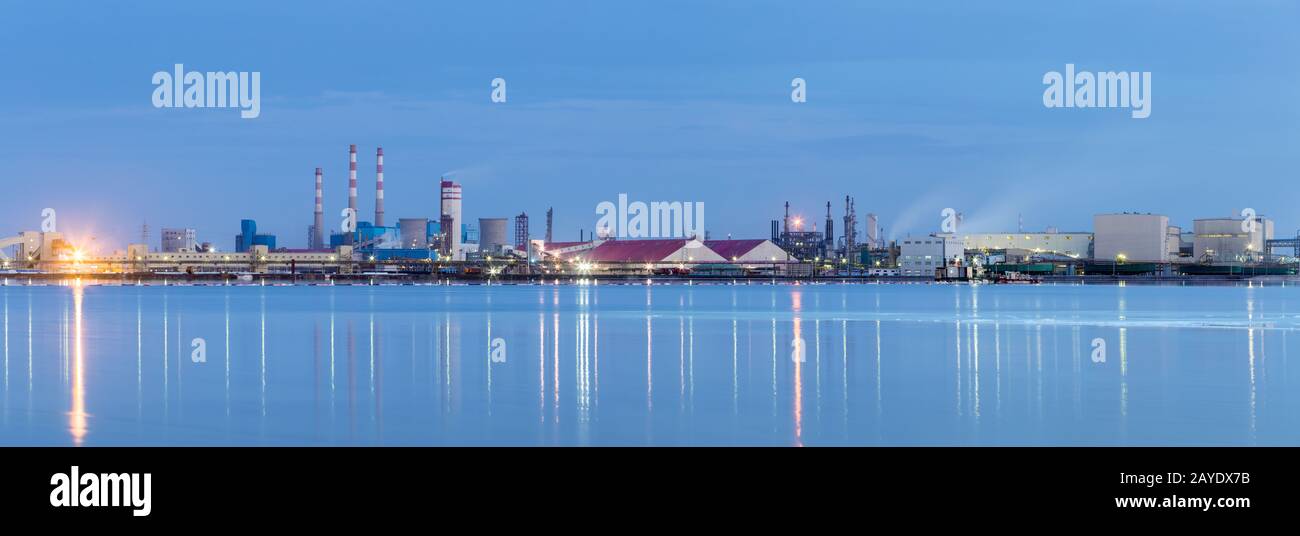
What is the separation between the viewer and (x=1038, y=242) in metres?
131

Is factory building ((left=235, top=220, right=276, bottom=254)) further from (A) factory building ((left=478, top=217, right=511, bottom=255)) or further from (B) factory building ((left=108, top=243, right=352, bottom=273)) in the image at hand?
(A) factory building ((left=478, top=217, right=511, bottom=255))

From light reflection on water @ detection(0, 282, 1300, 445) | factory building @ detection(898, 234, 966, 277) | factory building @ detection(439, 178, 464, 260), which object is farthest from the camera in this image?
factory building @ detection(439, 178, 464, 260)

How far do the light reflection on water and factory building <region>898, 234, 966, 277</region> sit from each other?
89065mm

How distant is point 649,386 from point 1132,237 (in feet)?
361

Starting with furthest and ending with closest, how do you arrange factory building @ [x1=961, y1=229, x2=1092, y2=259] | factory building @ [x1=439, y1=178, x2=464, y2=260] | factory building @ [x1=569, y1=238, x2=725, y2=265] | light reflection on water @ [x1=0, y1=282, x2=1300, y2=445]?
factory building @ [x1=439, y1=178, x2=464, y2=260] → factory building @ [x1=569, y1=238, x2=725, y2=265] → factory building @ [x1=961, y1=229, x2=1092, y2=259] → light reflection on water @ [x1=0, y1=282, x2=1300, y2=445]

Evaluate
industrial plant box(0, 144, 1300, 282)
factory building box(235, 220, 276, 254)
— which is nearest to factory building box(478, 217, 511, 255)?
industrial plant box(0, 144, 1300, 282)

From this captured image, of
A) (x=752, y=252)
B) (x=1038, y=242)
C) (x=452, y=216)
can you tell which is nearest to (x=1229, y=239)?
(x=1038, y=242)

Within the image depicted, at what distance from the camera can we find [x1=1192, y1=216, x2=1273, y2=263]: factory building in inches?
4646

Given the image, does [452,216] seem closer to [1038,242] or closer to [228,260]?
[228,260]
